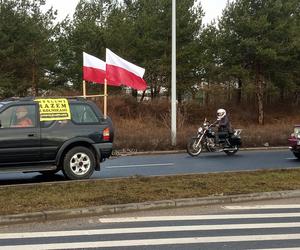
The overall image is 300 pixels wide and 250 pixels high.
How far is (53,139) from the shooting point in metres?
11.4

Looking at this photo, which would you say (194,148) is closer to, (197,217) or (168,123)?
(197,217)

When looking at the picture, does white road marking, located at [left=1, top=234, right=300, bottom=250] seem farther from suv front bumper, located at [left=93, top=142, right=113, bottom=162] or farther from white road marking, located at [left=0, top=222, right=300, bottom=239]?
suv front bumper, located at [left=93, top=142, right=113, bottom=162]

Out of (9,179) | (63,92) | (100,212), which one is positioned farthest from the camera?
(63,92)

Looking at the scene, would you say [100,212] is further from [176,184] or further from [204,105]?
[204,105]

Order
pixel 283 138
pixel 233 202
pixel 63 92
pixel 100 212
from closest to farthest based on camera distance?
pixel 100 212 → pixel 233 202 → pixel 283 138 → pixel 63 92

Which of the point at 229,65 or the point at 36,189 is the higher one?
the point at 229,65

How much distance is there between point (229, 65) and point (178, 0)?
19.9 ft

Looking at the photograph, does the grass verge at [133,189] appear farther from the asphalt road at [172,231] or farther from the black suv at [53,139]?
the black suv at [53,139]

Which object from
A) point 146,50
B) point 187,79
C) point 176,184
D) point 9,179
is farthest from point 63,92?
point 176,184

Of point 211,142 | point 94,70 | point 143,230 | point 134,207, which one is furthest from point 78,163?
point 211,142

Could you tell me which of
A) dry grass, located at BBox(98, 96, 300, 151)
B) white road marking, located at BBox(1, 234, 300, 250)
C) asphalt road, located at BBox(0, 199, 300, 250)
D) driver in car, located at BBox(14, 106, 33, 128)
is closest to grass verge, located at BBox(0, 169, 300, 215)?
asphalt road, located at BBox(0, 199, 300, 250)

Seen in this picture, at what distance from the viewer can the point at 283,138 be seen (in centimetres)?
2352

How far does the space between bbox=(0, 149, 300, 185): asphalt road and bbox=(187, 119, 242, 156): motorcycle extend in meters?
0.25

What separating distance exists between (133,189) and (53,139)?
2330 millimetres
